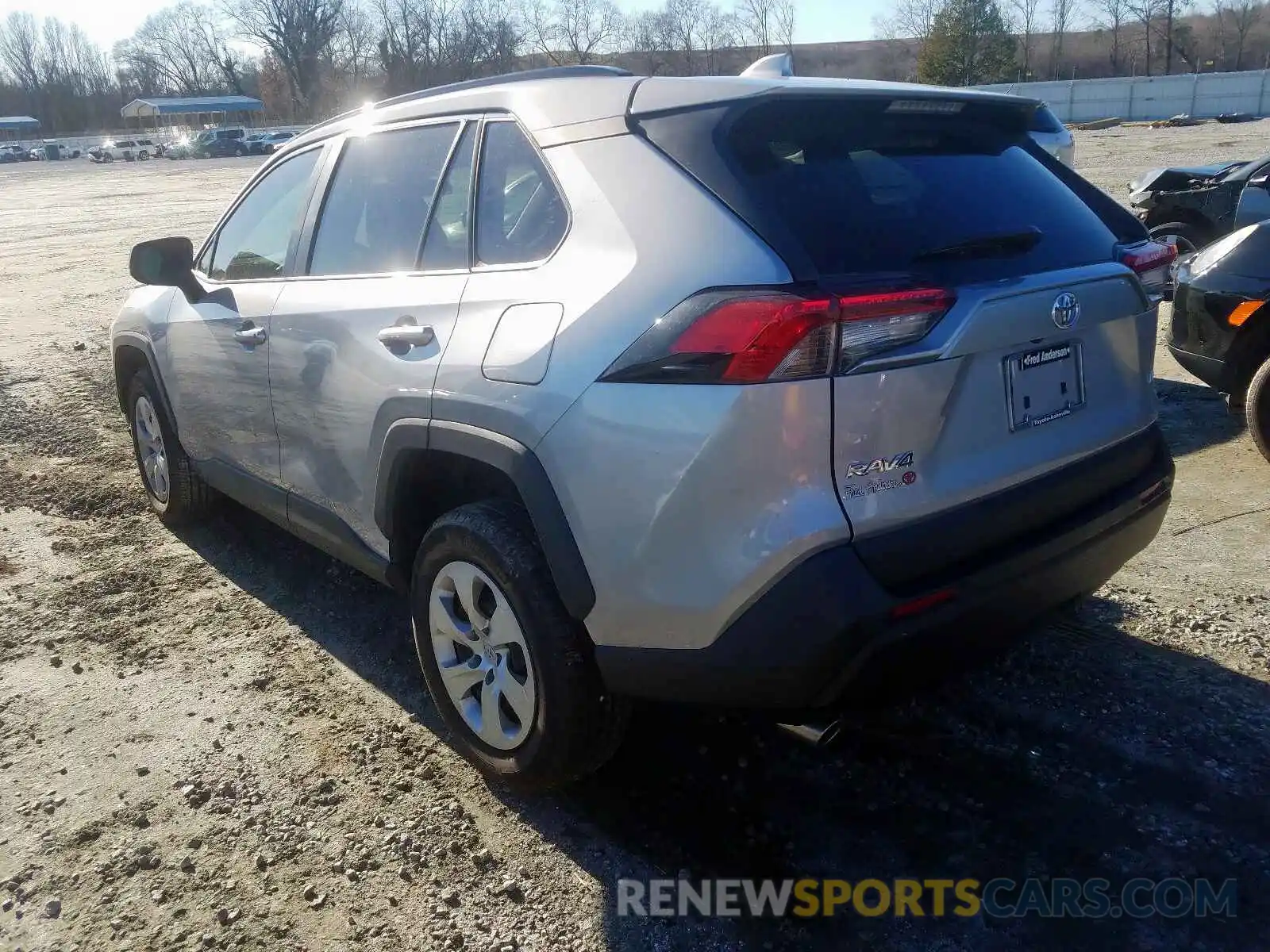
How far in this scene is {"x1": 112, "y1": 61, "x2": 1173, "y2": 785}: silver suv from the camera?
2137 mm

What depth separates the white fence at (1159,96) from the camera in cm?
4825

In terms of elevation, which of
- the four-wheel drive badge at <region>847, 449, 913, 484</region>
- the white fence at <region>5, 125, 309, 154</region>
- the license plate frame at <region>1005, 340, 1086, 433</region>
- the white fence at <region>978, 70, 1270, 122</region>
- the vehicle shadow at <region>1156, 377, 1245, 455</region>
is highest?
the white fence at <region>5, 125, 309, 154</region>

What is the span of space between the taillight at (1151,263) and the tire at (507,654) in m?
1.77

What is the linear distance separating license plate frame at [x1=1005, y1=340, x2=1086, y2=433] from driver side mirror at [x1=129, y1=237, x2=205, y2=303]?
10.6ft

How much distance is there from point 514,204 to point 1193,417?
186 inches

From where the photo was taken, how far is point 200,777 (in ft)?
10.0

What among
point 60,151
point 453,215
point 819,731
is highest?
point 60,151

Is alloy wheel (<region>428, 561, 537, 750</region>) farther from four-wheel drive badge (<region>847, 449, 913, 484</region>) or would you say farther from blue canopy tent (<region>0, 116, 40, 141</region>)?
blue canopy tent (<region>0, 116, 40, 141</region>)

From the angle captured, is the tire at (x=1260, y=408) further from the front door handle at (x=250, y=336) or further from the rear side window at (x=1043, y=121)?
the front door handle at (x=250, y=336)

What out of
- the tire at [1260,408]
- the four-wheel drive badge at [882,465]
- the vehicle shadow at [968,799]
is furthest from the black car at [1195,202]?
the four-wheel drive badge at [882,465]

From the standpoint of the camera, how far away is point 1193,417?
5.88 m

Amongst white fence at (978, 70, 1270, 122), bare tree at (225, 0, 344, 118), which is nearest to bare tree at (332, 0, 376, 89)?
bare tree at (225, 0, 344, 118)

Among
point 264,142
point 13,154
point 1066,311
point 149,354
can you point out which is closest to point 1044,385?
point 1066,311

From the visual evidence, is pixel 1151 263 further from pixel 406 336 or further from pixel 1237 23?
pixel 1237 23
